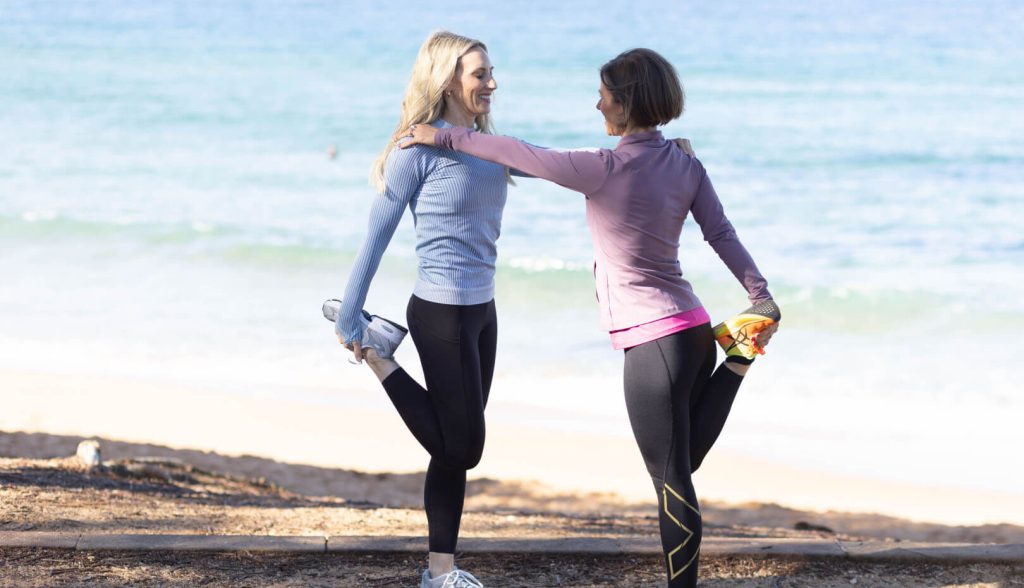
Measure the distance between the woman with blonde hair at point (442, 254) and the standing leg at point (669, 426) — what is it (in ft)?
1.72

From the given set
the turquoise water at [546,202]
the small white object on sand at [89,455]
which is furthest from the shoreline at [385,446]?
the small white object on sand at [89,455]

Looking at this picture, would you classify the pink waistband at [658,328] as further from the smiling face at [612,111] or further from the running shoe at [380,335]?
the running shoe at [380,335]

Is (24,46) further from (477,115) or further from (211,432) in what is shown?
(477,115)

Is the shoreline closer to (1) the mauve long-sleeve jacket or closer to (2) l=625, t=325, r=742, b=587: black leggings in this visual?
(2) l=625, t=325, r=742, b=587: black leggings

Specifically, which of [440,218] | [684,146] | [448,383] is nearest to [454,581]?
[448,383]

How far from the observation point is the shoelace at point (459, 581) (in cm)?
370

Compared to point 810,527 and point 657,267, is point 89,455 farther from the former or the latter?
point 657,267

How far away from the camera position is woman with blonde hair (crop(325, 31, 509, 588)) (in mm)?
3469

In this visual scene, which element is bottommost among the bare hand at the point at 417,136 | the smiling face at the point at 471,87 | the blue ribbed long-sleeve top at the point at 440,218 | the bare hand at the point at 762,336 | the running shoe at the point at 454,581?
the running shoe at the point at 454,581

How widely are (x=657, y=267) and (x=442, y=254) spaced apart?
0.66m

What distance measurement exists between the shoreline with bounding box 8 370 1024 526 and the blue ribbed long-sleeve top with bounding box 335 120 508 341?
4.47m

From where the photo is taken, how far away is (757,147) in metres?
24.1

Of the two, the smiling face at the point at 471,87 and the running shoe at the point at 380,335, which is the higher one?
the smiling face at the point at 471,87

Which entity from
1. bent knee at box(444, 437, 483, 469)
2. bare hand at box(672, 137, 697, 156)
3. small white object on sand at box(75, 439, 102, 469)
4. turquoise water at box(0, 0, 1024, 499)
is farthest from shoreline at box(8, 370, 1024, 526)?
bare hand at box(672, 137, 697, 156)
